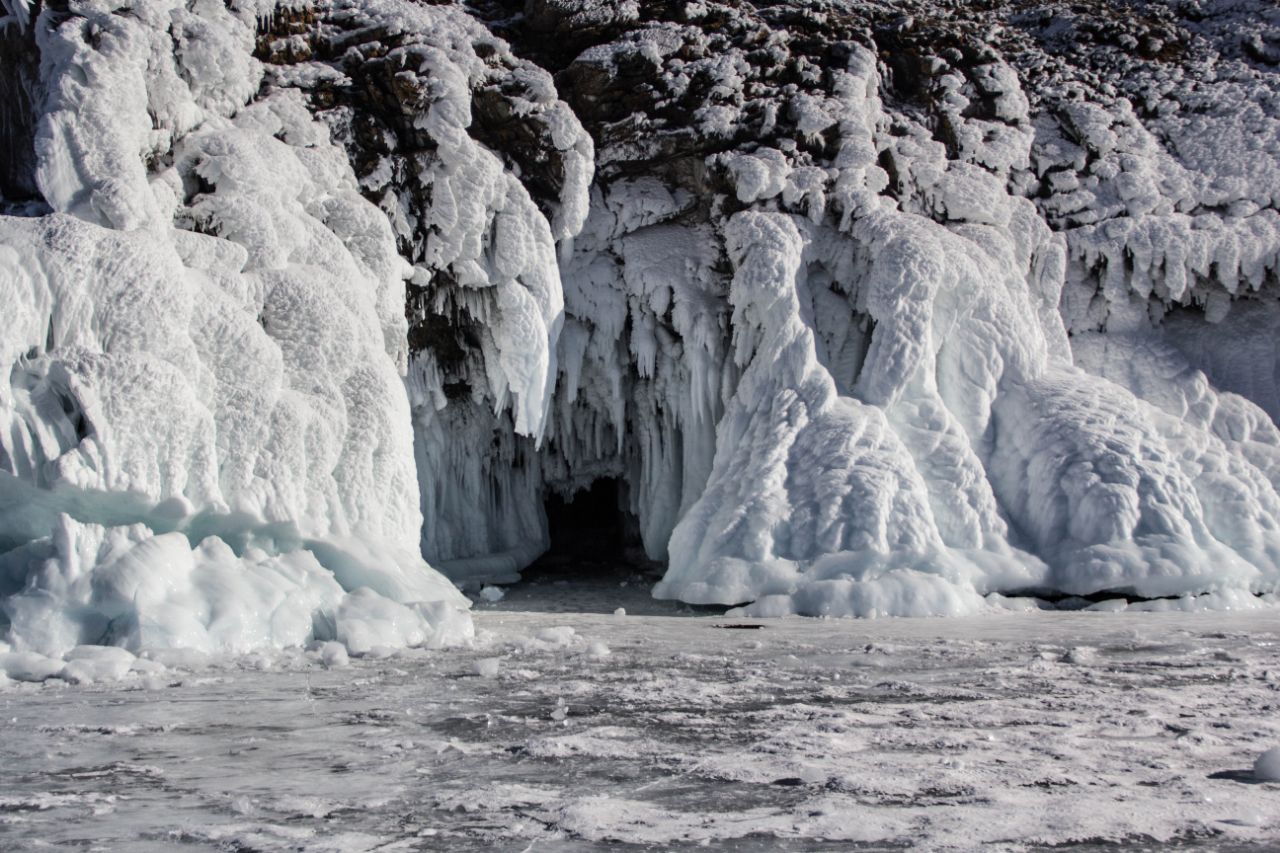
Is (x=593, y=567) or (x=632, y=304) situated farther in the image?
(x=593, y=567)

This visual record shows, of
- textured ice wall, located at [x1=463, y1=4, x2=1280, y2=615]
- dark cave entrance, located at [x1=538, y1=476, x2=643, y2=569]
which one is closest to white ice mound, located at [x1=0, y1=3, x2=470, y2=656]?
textured ice wall, located at [x1=463, y1=4, x2=1280, y2=615]

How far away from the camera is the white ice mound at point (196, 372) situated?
7203 mm

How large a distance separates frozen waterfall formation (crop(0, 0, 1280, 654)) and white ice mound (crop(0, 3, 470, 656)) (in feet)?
0.11

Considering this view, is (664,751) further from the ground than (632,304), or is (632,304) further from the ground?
(632,304)

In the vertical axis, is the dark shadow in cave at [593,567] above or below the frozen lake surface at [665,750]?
above

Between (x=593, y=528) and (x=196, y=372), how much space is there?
9365mm

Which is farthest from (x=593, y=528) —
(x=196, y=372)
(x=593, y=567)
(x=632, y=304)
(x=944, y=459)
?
(x=196, y=372)

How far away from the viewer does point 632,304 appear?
12.6 m

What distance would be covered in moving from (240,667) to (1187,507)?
8504mm

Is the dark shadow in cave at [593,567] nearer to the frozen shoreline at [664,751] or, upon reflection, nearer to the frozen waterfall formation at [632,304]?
the frozen waterfall formation at [632,304]

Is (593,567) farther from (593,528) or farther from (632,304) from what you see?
(632,304)

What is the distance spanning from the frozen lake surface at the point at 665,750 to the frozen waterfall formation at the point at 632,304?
5.87 ft

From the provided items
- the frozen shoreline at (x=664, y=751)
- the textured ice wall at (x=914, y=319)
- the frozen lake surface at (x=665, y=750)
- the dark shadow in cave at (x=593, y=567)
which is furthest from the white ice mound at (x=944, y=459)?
the frozen shoreline at (x=664, y=751)

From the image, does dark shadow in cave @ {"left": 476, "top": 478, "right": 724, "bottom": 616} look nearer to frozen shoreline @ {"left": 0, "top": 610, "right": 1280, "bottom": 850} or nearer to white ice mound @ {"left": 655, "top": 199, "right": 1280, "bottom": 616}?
white ice mound @ {"left": 655, "top": 199, "right": 1280, "bottom": 616}
